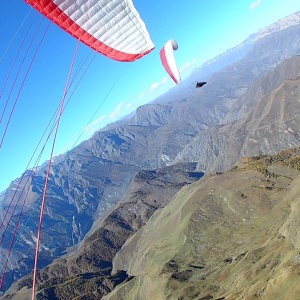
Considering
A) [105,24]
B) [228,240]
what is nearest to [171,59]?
[105,24]

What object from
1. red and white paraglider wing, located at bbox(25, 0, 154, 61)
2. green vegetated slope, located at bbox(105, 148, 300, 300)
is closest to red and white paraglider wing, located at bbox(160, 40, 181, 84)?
red and white paraglider wing, located at bbox(25, 0, 154, 61)

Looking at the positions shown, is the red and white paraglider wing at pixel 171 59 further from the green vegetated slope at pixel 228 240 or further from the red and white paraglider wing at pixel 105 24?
the green vegetated slope at pixel 228 240

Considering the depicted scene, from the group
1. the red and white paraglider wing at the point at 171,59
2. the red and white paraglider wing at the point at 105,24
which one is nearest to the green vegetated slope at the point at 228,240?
the red and white paraglider wing at the point at 171,59

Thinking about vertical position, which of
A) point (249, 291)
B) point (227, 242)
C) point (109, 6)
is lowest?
point (227, 242)

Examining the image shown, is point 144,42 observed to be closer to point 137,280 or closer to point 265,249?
point 265,249

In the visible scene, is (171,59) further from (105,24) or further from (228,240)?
(228,240)

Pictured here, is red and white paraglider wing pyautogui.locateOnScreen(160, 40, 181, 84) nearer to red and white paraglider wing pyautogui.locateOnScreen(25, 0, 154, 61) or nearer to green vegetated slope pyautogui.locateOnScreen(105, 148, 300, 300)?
red and white paraglider wing pyautogui.locateOnScreen(25, 0, 154, 61)

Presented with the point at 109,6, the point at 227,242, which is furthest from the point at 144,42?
the point at 227,242
